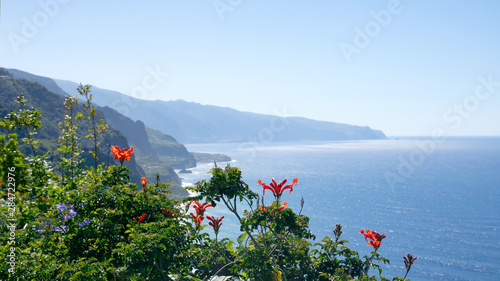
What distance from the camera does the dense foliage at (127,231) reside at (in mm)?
3689

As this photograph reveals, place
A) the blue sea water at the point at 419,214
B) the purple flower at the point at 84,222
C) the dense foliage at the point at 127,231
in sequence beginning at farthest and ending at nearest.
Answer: the blue sea water at the point at 419,214 < the purple flower at the point at 84,222 < the dense foliage at the point at 127,231

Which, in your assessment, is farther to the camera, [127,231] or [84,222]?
[84,222]

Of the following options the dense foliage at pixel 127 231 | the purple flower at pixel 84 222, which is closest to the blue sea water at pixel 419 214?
the dense foliage at pixel 127 231

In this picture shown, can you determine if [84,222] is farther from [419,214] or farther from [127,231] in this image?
[419,214]

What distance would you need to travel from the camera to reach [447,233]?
73.7 metres

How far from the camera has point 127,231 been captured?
3881 mm

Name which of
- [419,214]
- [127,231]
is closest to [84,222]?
[127,231]

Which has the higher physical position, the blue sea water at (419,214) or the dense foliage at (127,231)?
the dense foliage at (127,231)

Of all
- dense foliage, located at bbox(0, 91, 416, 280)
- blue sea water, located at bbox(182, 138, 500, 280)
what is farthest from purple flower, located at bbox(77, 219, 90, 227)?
blue sea water, located at bbox(182, 138, 500, 280)

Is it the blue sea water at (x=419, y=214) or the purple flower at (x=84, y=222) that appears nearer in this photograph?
the purple flower at (x=84, y=222)

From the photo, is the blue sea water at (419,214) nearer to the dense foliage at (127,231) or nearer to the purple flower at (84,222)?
the dense foliage at (127,231)

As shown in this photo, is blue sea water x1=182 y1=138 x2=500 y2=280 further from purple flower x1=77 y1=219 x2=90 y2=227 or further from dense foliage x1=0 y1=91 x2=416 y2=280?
purple flower x1=77 y1=219 x2=90 y2=227

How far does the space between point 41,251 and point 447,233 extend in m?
90.0

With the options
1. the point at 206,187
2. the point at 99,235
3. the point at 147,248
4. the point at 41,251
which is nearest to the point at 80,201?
the point at 99,235
